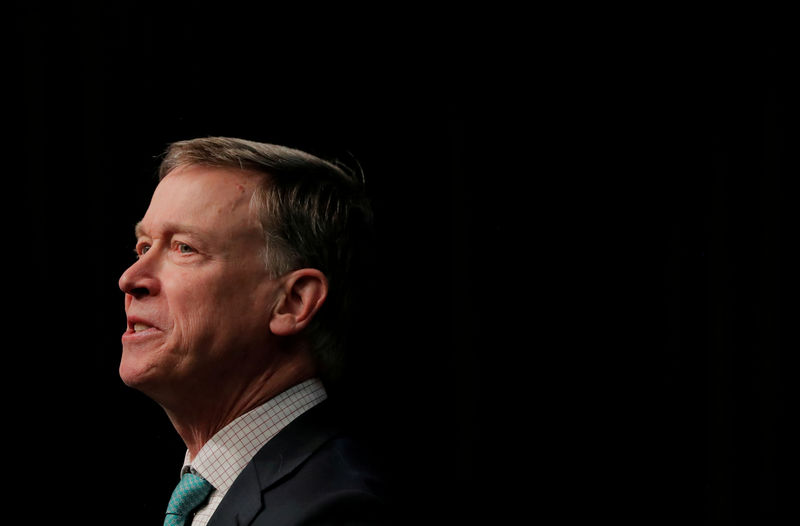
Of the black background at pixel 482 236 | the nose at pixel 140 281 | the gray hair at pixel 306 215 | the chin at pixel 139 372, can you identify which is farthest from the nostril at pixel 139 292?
the black background at pixel 482 236

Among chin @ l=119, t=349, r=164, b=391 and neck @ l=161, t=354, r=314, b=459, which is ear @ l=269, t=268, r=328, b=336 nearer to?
neck @ l=161, t=354, r=314, b=459

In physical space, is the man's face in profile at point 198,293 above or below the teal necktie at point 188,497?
above

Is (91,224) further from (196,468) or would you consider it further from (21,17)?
(196,468)

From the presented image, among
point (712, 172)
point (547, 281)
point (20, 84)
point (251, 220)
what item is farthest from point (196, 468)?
point (712, 172)

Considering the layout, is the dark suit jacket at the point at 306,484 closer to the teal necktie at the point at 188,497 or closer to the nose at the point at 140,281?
the teal necktie at the point at 188,497

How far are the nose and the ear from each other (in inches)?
8.5

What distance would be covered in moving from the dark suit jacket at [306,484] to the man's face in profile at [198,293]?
0.18 metres

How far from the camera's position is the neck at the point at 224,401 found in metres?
1.61

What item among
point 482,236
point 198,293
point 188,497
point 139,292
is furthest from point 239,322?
point 482,236

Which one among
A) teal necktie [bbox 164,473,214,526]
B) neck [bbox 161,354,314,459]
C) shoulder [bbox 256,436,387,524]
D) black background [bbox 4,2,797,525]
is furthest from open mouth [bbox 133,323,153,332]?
black background [bbox 4,2,797,525]

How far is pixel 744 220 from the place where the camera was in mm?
1933

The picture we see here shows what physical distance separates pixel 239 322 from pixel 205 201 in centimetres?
23

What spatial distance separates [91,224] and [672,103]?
4.46ft

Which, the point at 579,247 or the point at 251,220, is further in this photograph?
the point at 579,247
